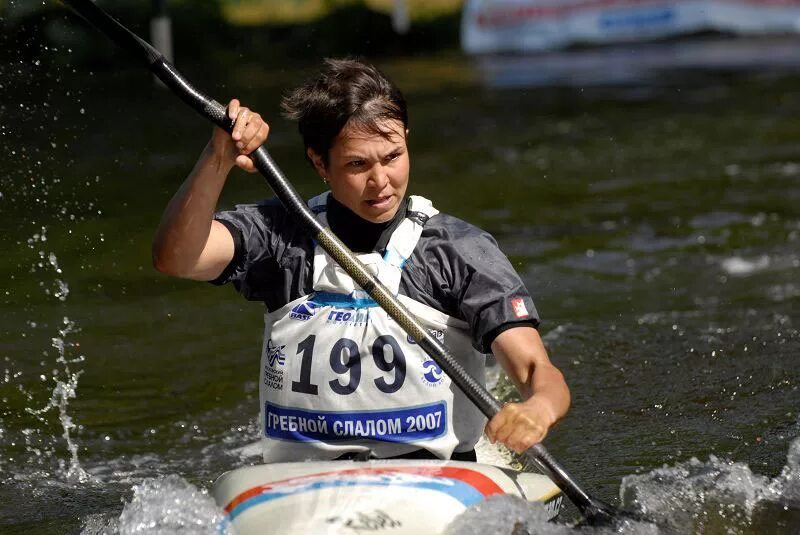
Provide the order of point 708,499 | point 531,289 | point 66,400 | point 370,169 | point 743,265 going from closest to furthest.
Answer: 1. point 370,169
2. point 708,499
3. point 66,400
4. point 531,289
5. point 743,265

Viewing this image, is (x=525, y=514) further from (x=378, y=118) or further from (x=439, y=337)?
(x=378, y=118)

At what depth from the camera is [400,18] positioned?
17.6m

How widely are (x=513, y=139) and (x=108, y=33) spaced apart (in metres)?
8.00

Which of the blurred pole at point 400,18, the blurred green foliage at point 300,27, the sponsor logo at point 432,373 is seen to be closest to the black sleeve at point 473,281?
the sponsor logo at point 432,373

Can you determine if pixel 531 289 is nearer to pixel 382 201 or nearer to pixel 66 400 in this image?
pixel 66 400

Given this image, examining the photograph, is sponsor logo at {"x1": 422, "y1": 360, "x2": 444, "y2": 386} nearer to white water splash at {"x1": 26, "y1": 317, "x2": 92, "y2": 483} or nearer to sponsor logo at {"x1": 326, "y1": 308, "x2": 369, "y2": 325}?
sponsor logo at {"x1": 326, "y1": 308, "x2": 369, "y2": 325}

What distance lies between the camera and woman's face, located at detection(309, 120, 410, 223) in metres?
3.42

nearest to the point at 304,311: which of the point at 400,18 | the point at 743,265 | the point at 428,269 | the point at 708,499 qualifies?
the point at 428,269

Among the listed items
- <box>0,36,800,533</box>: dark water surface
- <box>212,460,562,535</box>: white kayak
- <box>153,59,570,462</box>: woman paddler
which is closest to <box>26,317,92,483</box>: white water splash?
<box>0,36,800,533</box>: dark water surface

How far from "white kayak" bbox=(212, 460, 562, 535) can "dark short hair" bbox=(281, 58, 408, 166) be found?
857mm

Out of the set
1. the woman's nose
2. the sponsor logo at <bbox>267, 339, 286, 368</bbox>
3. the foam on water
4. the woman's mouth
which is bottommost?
the foam on water

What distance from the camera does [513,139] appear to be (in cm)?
1134

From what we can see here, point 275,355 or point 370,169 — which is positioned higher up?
point 370,169

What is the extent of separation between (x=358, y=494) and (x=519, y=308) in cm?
68
